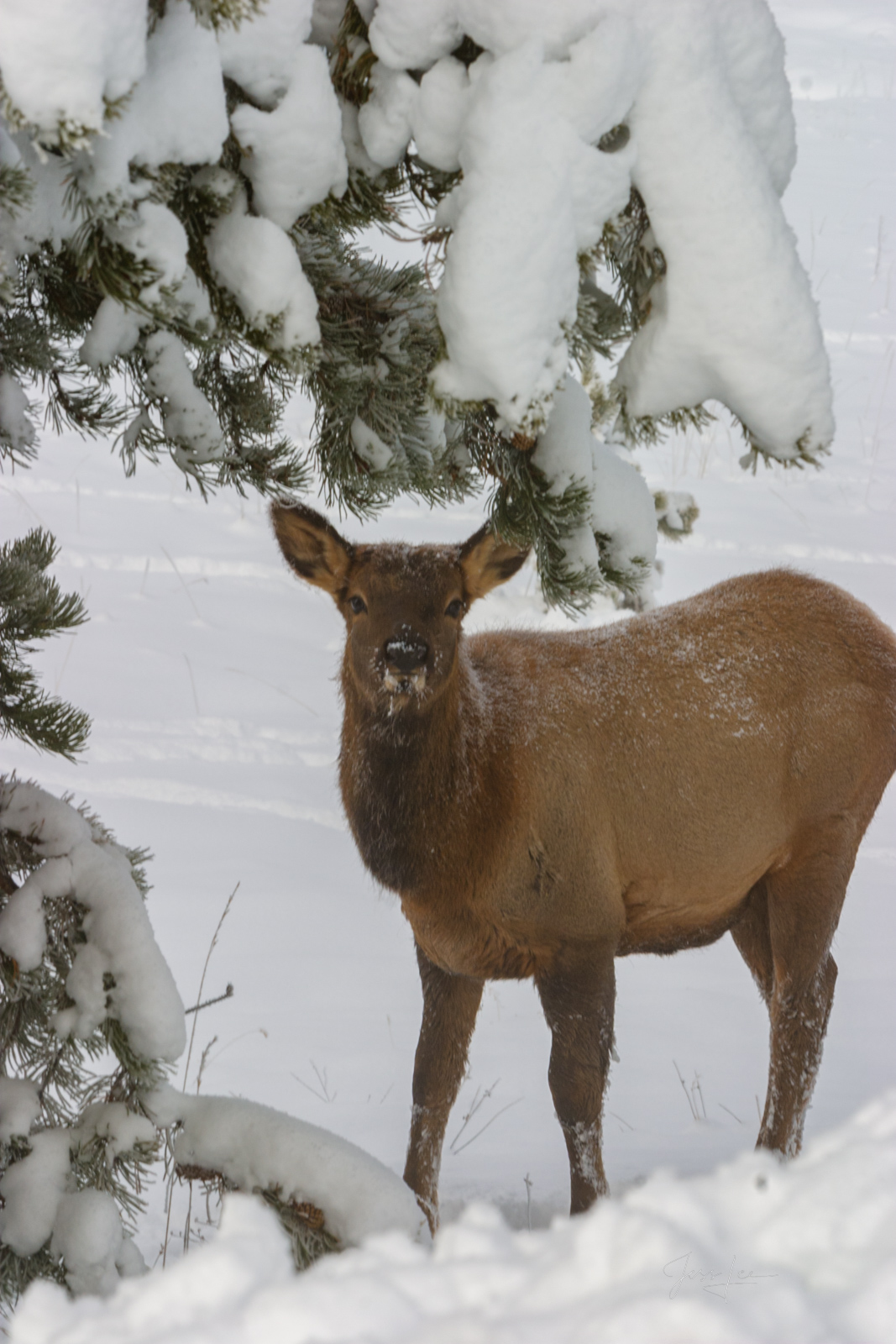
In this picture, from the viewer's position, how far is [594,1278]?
80cm

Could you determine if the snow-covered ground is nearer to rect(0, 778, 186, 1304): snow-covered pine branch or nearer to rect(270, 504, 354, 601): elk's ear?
rect(0, 778, 186, 1304): snow-covered pine branch

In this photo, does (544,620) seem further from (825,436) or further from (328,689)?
(825,436)

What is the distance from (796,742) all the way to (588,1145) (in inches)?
53.0

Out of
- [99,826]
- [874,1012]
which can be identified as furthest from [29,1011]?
[874,1012]

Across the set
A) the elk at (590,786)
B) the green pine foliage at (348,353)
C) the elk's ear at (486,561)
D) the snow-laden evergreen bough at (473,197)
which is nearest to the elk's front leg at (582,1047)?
the elk at (590,786)

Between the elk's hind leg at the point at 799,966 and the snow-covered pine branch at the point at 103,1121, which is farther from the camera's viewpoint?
the elk's hind leg at the point at 799,966

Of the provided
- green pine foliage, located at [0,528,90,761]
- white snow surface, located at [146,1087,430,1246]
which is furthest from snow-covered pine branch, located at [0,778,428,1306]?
green pine foliage, located at [0,528,90,761]

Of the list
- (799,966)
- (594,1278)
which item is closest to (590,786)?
(799,966)

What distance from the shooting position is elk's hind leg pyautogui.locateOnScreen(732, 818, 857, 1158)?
360 cm

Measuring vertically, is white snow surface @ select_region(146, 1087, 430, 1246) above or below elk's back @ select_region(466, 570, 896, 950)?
above

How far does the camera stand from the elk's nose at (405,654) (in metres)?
2.78

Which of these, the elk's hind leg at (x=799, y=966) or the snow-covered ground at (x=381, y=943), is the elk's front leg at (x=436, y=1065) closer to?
the snow-covered ground at (x=381, y=943)

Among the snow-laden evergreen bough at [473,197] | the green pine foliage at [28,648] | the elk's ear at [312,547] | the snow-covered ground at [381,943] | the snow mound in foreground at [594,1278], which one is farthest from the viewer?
the elk's ear at [312,547]

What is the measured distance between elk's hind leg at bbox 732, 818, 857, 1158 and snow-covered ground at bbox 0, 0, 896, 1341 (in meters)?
0.42
